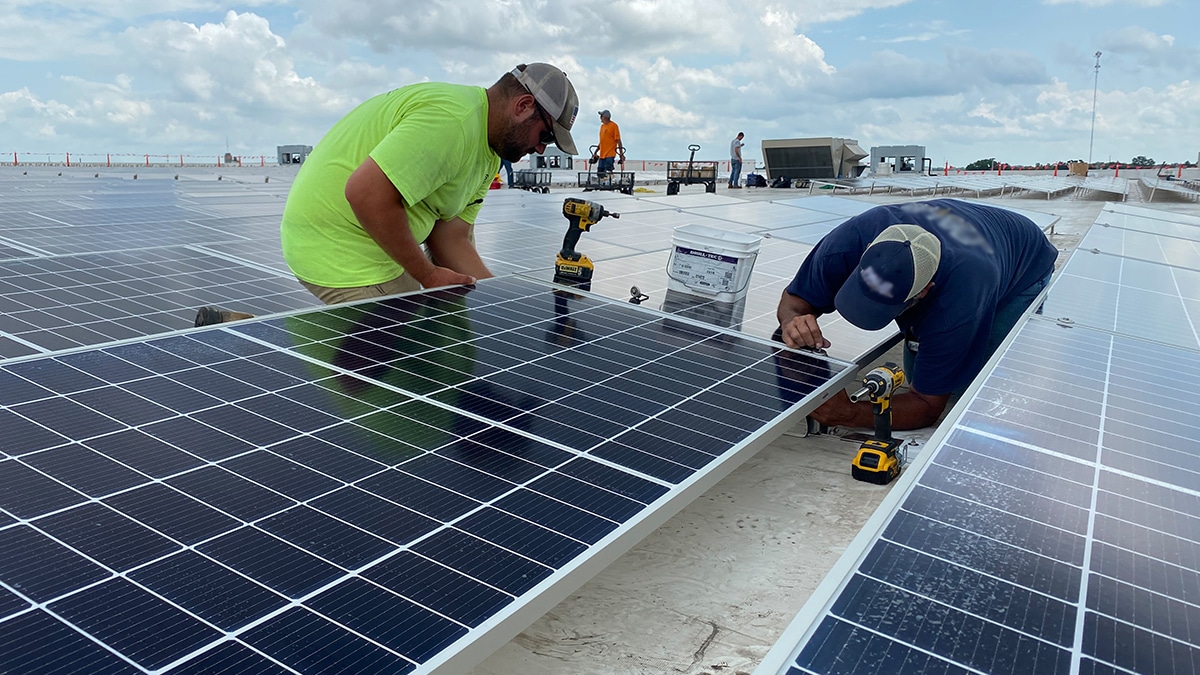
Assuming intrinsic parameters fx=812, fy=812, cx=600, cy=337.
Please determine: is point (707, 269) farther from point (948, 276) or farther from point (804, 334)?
point (948, 276)

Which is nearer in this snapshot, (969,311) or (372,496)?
(372,496)

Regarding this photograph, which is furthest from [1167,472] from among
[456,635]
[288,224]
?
[288,224]

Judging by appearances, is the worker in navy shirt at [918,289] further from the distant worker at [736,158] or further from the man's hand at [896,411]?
the distant worker at [736,158]

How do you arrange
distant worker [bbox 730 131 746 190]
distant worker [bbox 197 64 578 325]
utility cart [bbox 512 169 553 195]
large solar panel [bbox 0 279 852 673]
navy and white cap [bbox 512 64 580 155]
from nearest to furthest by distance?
large solar panel [bbox 0 279 852 673]
distant worker [bbox 197 64 578 325]
navy and white cap [bbox 512 64 580 155]
utility cart [bbox 512 169 553 195]
distant worker [bbox 730 131 746 190]

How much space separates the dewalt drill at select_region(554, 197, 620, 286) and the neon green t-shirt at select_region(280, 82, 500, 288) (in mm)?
1105

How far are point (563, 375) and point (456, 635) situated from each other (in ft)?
6.71

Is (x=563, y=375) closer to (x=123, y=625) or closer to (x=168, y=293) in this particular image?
(x=123, y=625)

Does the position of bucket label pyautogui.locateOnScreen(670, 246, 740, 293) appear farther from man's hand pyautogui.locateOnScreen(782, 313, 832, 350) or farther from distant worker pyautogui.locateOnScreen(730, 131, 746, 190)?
distant worker pyautogui.locateOnScreen(730, 131, 746, 190)

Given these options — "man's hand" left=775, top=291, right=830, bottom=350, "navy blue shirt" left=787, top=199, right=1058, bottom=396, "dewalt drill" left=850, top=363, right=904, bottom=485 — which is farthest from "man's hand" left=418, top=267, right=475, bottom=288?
"dewalt drill" left=850, top=363, right=904, bottom=485

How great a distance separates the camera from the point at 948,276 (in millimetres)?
4680

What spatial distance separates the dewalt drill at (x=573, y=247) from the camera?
6176 mm

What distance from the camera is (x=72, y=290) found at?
6.48 metres

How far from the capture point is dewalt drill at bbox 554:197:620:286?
618cm

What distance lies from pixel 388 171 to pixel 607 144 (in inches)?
778
